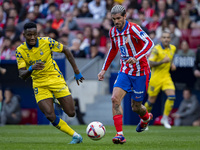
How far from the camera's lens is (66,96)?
29.7 ft

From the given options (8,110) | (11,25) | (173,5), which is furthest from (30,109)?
(173,5)

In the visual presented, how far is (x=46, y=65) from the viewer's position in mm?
9156

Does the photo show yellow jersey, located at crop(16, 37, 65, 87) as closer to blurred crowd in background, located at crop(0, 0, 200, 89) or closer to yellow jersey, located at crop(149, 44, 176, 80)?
yellow jersey, located at crop(149, 44, 176, 80)

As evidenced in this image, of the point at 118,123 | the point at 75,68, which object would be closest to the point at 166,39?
the point at 75,68

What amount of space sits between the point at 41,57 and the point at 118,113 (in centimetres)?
182

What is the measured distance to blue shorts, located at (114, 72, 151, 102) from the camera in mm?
9070

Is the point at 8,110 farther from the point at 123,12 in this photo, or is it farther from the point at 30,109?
the point at 123,12

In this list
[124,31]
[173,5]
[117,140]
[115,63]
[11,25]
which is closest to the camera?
[117,140]

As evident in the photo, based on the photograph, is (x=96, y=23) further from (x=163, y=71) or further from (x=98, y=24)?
(x=163, y=71)

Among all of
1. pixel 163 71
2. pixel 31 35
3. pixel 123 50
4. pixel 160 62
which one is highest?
pixel 31 35

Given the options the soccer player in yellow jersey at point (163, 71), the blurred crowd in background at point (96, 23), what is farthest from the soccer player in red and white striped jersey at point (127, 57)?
the blurred crowd in background at point (96, 23)

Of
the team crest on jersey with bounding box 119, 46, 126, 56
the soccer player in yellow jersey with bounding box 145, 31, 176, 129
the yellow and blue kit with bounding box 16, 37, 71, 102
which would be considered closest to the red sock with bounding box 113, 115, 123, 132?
the yellow and blue kit with bounding box 16, 37, 71, 102

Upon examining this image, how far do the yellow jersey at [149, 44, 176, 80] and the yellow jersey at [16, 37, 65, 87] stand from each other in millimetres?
5449

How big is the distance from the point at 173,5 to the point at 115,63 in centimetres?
376
